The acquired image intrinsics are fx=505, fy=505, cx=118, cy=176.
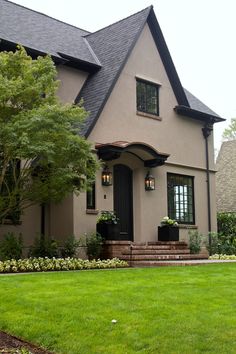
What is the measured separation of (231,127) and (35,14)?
96.3 feet

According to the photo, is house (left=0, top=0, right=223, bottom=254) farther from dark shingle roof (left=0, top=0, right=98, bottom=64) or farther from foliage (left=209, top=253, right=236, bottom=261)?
foliage (left=209, top=253, right=236, bottom=261)

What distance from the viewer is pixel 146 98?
1823 centimetres

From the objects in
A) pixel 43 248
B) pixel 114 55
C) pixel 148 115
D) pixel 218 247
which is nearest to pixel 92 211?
pixel 43 248

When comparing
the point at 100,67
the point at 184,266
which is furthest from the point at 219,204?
the point at 184,266

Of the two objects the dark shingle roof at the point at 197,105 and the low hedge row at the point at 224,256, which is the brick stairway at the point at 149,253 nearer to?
the low hedge row at the point at 224,256

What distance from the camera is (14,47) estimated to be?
1555 cm

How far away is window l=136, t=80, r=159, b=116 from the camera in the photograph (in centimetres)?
1797

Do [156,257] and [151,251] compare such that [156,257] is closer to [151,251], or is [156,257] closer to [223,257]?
[151,251]

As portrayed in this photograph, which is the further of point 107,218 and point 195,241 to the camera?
point 195,241

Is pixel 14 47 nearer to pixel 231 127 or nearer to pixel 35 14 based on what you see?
pixel 35 14

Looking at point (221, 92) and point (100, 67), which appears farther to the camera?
point (221, 92)

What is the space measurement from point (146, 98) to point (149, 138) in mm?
1537

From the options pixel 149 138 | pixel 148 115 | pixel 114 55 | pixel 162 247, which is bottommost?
pixel 162 247

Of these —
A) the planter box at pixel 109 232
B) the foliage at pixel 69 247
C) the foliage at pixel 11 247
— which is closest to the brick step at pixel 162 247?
the planter box at pixel 109 232
